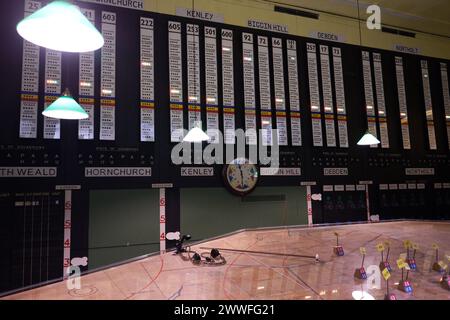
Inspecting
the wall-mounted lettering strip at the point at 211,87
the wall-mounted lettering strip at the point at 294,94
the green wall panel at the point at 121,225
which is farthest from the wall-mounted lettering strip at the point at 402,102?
the green wall panel at the point at 121,225

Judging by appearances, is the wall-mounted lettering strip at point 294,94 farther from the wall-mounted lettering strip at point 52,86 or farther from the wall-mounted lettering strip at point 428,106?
the wall-mounted lettering strip at point 52,86

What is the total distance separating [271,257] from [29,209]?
2.36 m

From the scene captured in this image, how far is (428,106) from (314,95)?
2067 mm

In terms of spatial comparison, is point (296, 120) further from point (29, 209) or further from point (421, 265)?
point (29, 209)

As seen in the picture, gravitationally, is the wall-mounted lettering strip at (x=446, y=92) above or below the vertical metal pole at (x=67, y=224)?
above

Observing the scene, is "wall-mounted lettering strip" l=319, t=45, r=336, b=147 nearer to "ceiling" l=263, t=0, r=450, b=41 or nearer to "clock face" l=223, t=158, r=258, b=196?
"ceiling" l=263, t=0, r=450, b=41

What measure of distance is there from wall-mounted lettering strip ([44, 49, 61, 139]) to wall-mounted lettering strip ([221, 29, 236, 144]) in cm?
177

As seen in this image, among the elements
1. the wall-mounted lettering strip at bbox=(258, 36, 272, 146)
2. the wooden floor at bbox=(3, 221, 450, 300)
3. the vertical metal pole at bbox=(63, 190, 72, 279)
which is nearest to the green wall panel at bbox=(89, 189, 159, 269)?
the vertical metal pole at bbox=(63, 190, 72, 279)

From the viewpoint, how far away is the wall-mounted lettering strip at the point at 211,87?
11.6ft

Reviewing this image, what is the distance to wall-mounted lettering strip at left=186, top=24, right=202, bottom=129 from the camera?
3475 millimetres

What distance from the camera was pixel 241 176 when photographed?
362 centimetres

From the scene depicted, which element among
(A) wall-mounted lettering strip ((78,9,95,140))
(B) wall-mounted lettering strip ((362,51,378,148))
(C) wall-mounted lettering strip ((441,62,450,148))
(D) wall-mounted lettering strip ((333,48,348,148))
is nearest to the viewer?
(A) wall-mounted lettering strip ((78,9,95,140))

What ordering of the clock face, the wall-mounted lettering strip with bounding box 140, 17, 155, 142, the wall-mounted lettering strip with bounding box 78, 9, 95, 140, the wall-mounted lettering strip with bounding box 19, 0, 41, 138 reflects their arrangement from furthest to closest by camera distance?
the clock face
the wall-mounted lettering strip with bounding box 140, 17, 155, 142
the wall-mounted lettering strip with bounding box 78, 9, 95, 140
the wall-mounted lettering strip with bounding box 19, 0, 41, 138

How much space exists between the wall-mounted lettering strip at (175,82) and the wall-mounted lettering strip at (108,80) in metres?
0.61
